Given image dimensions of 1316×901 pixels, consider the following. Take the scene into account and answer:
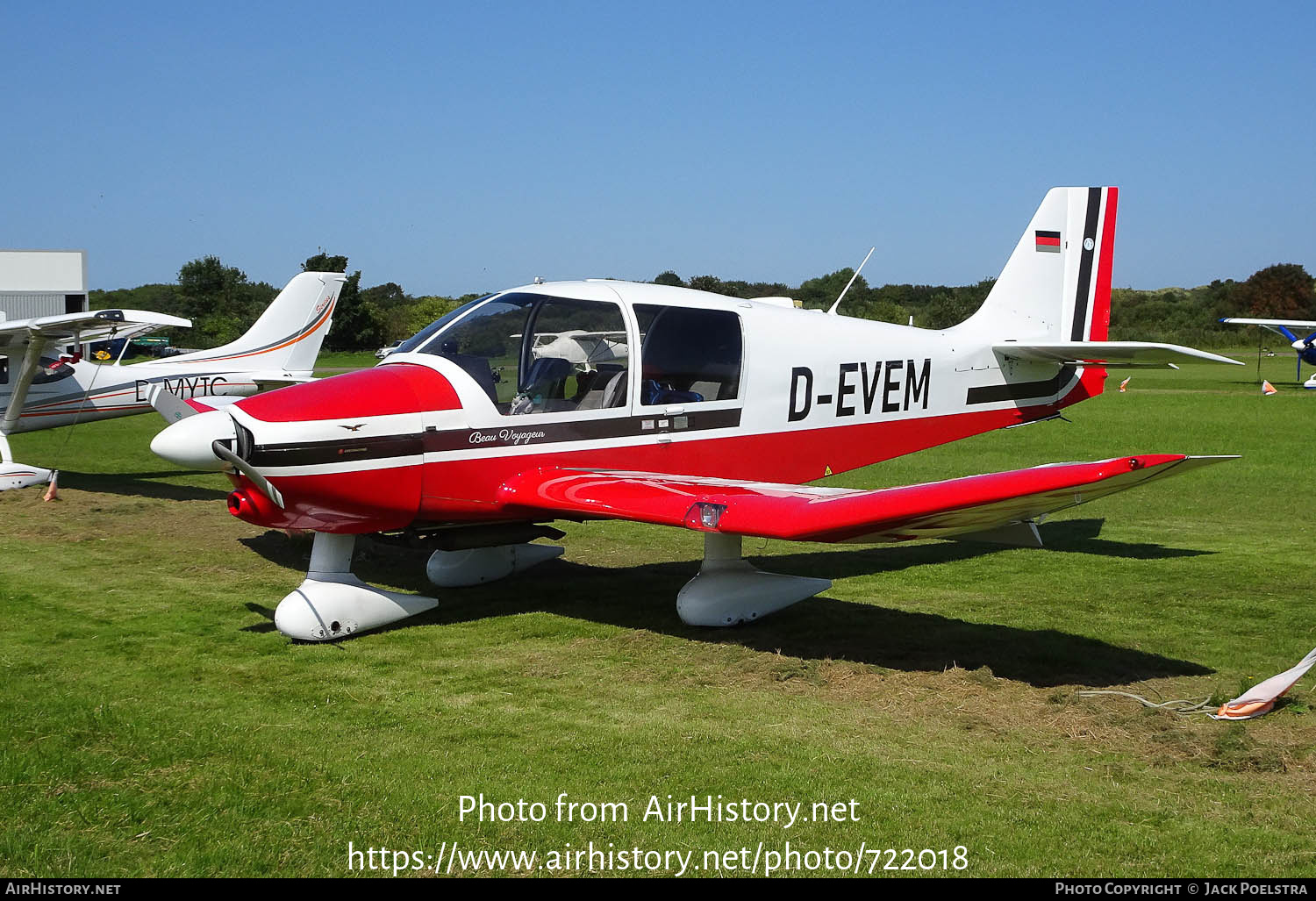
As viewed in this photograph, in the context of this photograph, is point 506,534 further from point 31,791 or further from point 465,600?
point 31,791

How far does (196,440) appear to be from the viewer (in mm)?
7820

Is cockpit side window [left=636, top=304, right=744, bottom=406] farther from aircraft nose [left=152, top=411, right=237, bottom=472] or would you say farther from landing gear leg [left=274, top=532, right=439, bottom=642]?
aircraft nose [left=152, top=411, right=237, bottom=472]

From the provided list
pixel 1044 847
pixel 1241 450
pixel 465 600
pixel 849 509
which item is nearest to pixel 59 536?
pixel 465 600

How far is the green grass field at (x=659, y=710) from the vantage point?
3883mm

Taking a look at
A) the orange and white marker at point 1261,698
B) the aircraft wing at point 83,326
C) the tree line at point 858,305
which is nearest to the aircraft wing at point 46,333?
the aircraft wing at point 83,326

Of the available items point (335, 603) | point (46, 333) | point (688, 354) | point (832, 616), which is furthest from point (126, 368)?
point (832, 616)

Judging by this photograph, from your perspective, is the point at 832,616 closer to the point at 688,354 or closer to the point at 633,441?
the point at 633,441

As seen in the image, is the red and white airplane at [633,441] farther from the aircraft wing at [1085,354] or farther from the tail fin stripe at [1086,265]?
the tail fin stripe at [1086,265]

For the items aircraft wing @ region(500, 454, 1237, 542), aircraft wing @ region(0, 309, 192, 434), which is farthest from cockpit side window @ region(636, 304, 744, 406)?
aircraft wing @ region(0, 309, 192, 434)

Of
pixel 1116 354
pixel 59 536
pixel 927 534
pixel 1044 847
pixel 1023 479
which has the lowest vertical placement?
pixel 59 536

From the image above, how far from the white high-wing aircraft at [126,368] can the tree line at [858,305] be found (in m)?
26.4

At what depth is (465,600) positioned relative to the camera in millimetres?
7926

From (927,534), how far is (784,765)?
6.02 feet

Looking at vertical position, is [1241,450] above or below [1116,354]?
below
